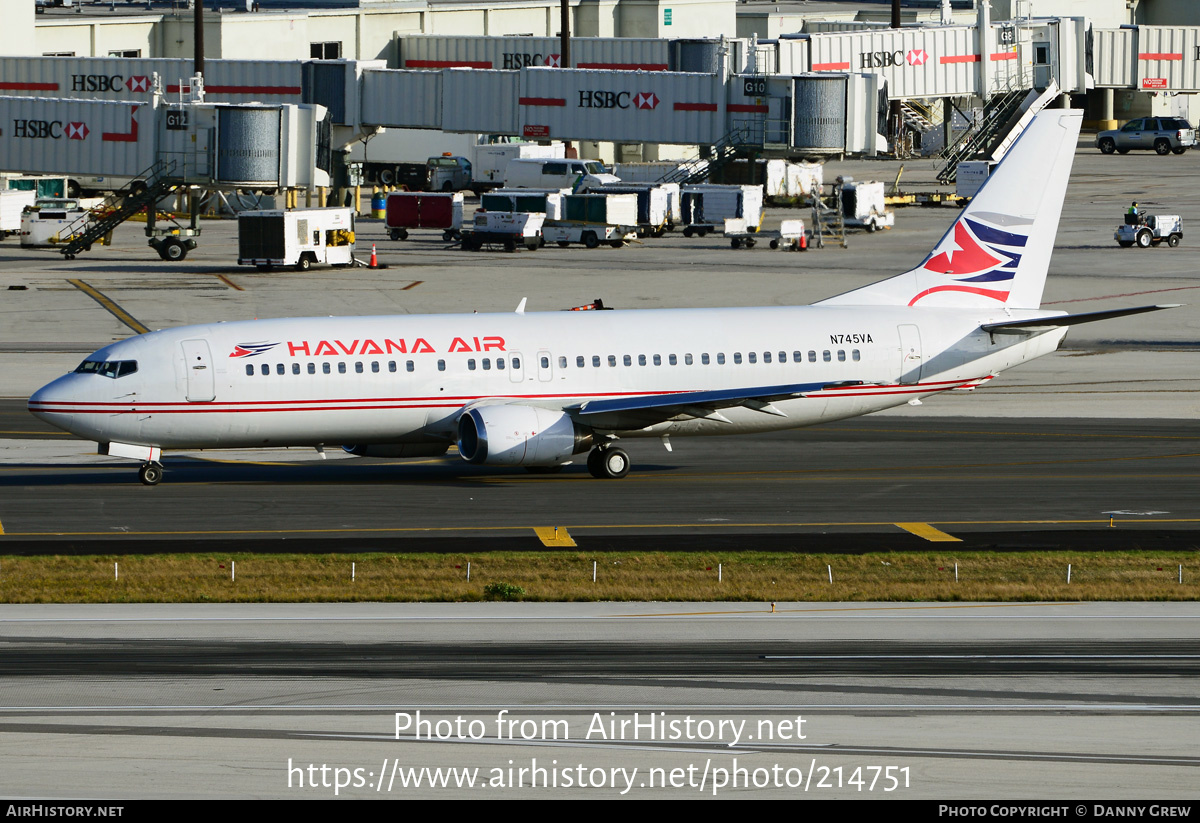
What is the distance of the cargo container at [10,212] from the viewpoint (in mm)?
107750

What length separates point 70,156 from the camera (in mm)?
103750

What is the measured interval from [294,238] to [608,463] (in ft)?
166

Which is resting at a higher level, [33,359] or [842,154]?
[842,154]

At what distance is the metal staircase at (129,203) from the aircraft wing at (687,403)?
213ft

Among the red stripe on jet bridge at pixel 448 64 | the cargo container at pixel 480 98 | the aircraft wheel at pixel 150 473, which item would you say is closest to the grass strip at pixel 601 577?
the aircraft wheel at pixel 150 473

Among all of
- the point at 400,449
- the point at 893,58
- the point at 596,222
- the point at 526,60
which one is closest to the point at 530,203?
the point at 596,222

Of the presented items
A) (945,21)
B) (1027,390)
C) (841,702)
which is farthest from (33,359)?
(945,21)

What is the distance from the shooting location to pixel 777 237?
339 feet

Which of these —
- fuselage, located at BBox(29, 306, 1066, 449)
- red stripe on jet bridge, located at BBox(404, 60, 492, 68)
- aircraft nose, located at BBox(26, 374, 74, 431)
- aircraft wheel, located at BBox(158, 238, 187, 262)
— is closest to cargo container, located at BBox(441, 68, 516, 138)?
red stripe on jet bridge, located at BBox(404, 60, 492, 68)

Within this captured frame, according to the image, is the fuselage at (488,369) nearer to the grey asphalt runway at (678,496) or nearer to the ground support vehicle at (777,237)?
the grey asphalt runway at (678,496)

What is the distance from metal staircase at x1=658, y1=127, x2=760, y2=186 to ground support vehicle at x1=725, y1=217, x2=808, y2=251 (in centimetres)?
953

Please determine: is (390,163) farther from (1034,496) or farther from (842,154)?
(1034,496)

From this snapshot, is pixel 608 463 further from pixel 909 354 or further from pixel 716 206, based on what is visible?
pixel 716 206

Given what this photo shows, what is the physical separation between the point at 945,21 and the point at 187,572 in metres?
113
